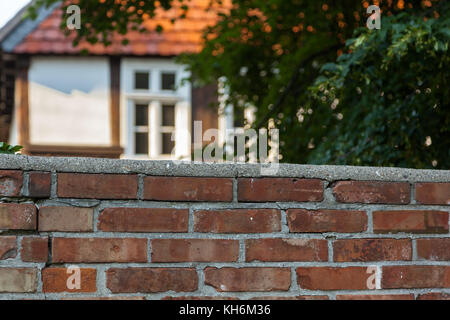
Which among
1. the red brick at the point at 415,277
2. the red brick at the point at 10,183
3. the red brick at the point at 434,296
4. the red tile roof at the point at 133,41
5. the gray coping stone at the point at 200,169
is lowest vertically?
the red brick at the point at 434,296

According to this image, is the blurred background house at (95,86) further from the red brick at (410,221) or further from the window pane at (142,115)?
the red brick at (410,221)

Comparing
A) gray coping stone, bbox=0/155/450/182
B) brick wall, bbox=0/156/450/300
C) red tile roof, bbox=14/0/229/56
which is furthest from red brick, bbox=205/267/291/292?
red tile roof, bbox=14/0/229/56

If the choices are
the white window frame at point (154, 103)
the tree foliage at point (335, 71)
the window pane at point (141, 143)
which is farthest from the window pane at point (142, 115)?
the tree foliage at point (335, 71)

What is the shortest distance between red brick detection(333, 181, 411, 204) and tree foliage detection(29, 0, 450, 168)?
1.18 meters

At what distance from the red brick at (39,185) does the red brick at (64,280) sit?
207mm

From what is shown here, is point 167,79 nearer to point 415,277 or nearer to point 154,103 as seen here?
point 154,103

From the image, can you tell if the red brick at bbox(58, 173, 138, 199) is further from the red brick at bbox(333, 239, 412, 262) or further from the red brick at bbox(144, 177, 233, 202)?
the red brick at bbox(333, 239, 412, 262)

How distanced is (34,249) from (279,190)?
705 millimetres

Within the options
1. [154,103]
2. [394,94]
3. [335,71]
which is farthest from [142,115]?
[335,71]

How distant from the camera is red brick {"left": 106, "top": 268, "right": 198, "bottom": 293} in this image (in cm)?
181

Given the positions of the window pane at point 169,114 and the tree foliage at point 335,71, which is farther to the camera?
the window pane at point 169,114

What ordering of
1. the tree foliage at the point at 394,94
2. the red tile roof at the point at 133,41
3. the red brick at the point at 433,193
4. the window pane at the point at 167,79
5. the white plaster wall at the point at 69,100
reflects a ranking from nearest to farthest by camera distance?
the red brick at the point at 433,193 → the tree foliage at the point at 394,94 → the red tile roof at the point at 133,41 → the white plaster wall at the point at 69,100 → the window pane at the point at 167,79

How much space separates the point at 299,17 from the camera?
5.25 metres

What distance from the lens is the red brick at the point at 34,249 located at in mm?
1780
